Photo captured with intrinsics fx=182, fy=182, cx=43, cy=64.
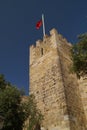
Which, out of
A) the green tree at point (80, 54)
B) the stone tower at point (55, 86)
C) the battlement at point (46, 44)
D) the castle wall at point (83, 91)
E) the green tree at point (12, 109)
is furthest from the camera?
the battlement at point (46, 44)

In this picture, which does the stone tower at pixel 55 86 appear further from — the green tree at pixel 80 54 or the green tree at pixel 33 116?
the green tree at pixel 80 54

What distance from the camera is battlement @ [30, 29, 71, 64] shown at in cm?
1609

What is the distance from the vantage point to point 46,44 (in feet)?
55.4

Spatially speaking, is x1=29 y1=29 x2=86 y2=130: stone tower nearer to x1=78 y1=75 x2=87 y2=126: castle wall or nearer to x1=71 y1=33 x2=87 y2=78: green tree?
x1=78 y1=75 x2=87 y2=126: castle wall

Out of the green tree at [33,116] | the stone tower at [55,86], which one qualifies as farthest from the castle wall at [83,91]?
the green tree at [33,116]

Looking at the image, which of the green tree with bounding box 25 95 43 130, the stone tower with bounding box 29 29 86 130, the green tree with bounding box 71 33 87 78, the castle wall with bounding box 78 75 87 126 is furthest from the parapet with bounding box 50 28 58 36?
the green tree with bounding box 25 95 43 130

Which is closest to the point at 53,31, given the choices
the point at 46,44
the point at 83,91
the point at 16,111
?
the point at 46,44

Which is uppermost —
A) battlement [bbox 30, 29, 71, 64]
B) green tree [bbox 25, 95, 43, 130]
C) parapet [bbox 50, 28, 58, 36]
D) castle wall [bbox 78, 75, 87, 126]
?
parapet [bbox 50, 28, 58, 36]

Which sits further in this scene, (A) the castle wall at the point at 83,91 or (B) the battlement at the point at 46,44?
(B) the battlement at the point at 46,44

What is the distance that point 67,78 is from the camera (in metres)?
14.2

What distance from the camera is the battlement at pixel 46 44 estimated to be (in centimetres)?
1609

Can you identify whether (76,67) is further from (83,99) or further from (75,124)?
(83,99)

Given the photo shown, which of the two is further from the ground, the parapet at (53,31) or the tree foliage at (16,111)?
the parapet at (53,31)

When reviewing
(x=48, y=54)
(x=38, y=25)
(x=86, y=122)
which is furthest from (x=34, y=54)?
(x=86, y=122)
